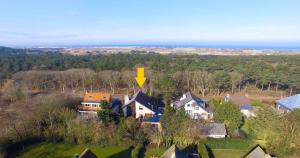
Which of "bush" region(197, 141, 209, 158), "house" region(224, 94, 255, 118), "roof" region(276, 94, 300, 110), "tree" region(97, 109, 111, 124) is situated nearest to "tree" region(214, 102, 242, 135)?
"bush" region(197, 141, 209, 158)

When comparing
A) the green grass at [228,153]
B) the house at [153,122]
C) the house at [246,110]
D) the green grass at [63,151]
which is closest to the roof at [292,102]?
the house at [246,110]

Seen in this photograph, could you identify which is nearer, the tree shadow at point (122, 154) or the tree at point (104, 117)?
the tree shadow at point (122, 154)

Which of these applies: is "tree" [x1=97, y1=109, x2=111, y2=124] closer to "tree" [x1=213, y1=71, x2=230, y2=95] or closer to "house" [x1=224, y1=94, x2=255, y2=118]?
"house" [x1=224, y1=94, x2=255, y2=118]

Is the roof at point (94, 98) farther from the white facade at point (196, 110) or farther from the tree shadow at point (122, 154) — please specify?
the tree shadow at point (122, 154)

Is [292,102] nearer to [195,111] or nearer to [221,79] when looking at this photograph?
[195,111]

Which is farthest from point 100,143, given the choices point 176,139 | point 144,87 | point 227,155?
point 144,87

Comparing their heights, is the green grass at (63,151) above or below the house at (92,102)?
below

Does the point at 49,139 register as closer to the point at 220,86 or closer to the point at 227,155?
the point at 227,155

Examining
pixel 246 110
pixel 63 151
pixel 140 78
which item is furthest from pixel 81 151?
pixel 140 78
